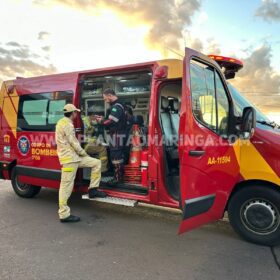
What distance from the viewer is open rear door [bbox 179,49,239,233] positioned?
362cm

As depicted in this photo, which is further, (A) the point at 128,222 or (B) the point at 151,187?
(A) the point at 128,222

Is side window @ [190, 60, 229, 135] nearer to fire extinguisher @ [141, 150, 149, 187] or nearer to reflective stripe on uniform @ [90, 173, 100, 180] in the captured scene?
fire extinguisher @ [141, 150, 149, 187]

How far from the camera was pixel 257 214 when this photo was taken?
3963 millimetres

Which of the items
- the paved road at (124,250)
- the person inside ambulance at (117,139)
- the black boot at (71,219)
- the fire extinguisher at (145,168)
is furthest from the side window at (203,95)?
the black boot at (71,219)

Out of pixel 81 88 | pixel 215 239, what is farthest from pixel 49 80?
pixel 215 239

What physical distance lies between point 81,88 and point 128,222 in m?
2.47

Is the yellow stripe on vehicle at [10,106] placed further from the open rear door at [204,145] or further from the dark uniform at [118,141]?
the open rear door at [204,145]

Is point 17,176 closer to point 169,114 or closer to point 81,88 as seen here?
point 81,88

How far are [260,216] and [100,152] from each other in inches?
119

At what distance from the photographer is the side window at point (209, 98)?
3773mm

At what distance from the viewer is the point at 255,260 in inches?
143

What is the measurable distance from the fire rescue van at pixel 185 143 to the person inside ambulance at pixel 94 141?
213 mm

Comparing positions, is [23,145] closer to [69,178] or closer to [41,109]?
[41,109]

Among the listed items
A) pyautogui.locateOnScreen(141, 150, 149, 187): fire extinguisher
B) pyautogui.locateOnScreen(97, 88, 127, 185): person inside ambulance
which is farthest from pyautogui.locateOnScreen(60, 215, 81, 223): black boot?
pyautogui.locateOnScreen(141, 150, 149, 187): fire extinguisher
